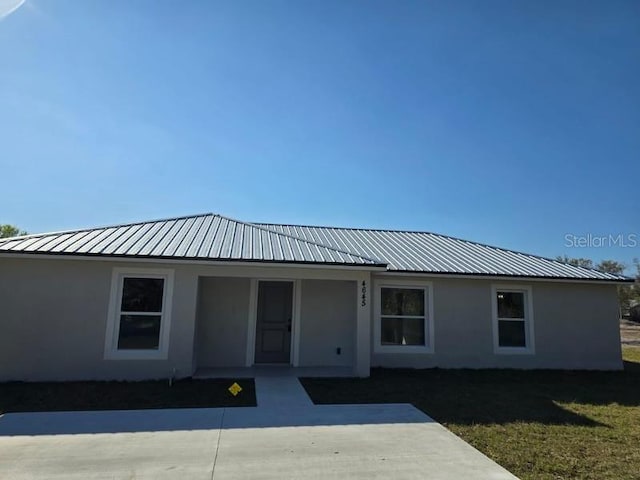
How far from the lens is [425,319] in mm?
11227

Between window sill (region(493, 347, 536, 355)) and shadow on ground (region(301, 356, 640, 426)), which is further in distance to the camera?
window sill (region(493, 347, 536, 355))

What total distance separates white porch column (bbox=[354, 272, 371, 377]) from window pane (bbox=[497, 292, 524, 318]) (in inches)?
176

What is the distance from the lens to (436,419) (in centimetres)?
643

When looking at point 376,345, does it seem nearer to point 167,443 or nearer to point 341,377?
point 341,377

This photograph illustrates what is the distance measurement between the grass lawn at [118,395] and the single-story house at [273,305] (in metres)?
0.56

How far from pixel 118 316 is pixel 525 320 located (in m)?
11.0

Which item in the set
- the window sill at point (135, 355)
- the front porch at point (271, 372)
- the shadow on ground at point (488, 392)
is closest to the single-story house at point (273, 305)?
the window sill at point (135, 355)

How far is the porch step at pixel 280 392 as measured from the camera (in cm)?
721

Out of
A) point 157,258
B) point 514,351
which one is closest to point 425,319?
point 514,351

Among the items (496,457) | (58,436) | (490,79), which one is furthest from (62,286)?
(490,79)

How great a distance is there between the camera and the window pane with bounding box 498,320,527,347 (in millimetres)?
11508

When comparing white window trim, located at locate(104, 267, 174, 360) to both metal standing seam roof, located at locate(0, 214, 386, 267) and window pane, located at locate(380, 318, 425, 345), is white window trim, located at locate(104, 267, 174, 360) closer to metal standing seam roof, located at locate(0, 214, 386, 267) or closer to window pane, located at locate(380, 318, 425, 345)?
metal standing seam roof, located at locate(0, 214, 386, 267)

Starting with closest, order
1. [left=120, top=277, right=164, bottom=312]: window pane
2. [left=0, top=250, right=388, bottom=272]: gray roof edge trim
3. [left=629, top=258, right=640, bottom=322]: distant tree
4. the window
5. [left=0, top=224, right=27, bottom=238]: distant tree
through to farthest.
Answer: [left=0, top=250, right=388, bottom=272]: gray roof edge trim
[left=120, top=277, right=164, bottom=312]: window pane
the window
[left=629, top=258, right=640, bottom=322]: distant tree
[left=0, top=224, right=27, bottom=238]: distant tree

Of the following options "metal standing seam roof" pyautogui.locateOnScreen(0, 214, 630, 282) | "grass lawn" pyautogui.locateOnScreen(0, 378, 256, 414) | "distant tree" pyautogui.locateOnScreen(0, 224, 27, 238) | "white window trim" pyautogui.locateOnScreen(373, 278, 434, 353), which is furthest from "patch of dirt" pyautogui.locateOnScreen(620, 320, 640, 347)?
"distant tree" pyautogui.locateOnScreen(0, 224, 27, 238)
